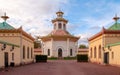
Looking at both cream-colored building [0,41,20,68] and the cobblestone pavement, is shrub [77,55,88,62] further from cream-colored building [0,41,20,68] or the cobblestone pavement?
the cobblestone pavement

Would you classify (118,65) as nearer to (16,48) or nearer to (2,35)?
(16,48)

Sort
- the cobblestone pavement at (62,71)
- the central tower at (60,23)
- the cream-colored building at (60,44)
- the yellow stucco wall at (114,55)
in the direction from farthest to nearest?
the central tower at (60,23), the cream-colored building at (60,44), the yellow stucco wall at (114,55), the cobblestone pavement at (62,71)

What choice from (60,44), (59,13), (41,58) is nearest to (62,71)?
(41,58)

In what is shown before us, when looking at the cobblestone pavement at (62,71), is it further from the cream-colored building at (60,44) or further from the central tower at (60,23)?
the central tower at (60,23)

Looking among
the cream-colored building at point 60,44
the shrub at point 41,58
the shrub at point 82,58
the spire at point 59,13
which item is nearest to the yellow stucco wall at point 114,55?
the shrub at point 82,58

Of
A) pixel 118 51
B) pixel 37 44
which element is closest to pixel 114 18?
pixel 118 51

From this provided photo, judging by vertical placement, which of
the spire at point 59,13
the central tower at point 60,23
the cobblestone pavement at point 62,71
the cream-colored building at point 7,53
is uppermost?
the spire at point 59,13

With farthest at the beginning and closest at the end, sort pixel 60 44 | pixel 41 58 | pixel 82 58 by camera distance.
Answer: pixel 60 44, pixel 82 58, pixel 41 58

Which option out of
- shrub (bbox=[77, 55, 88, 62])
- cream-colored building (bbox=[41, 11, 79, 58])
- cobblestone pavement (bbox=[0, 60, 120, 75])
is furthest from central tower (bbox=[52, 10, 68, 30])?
cobblestone pavement (bbox=[0, 60, 120, 75])

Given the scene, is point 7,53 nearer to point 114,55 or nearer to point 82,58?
point 114,55

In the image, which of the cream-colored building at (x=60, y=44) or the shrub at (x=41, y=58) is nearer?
the shrub at (x=41, y=58)

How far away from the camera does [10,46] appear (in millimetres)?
27312

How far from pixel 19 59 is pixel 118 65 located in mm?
11969

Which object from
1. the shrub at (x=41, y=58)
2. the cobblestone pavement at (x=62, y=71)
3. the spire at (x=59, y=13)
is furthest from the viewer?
the spire at (x=59, y=13)
